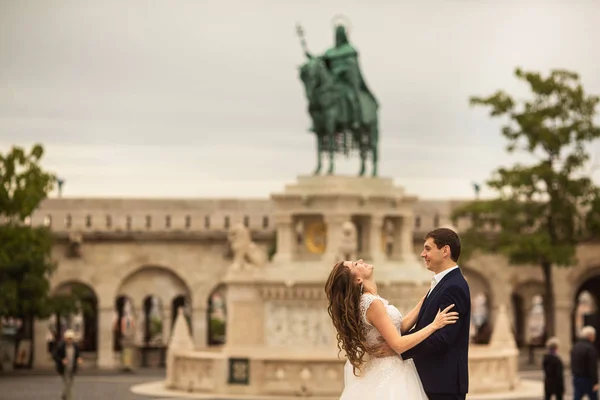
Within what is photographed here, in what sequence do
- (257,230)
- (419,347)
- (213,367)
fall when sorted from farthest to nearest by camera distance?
(257,230), (213,367), (419,347)

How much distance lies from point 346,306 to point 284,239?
1979 centimetres

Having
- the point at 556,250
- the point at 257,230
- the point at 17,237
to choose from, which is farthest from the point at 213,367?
the point at 257,230

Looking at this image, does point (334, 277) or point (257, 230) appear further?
point (257, 230)

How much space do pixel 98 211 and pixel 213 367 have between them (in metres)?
16.7

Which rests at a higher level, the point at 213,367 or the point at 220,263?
the point at 220,263

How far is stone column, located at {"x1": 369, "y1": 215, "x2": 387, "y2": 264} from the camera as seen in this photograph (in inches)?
1048

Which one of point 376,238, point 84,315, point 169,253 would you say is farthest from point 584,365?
point 84,315

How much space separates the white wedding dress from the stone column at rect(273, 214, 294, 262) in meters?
19.3

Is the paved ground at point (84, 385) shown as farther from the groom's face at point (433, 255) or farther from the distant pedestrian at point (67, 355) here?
the groom's face at point (433, 255)

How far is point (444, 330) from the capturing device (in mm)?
6582

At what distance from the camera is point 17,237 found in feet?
102

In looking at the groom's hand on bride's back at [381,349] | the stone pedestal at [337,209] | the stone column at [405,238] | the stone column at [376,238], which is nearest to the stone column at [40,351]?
the stone pedestal at [337,209]

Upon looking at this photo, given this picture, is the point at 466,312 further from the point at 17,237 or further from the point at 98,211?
the point at 98,211

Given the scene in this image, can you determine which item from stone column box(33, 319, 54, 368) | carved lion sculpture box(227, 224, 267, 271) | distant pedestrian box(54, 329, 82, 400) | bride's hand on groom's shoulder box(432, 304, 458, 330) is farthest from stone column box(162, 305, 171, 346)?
bride's hand on groom's shoulder box(432, 304, 458, 330)
